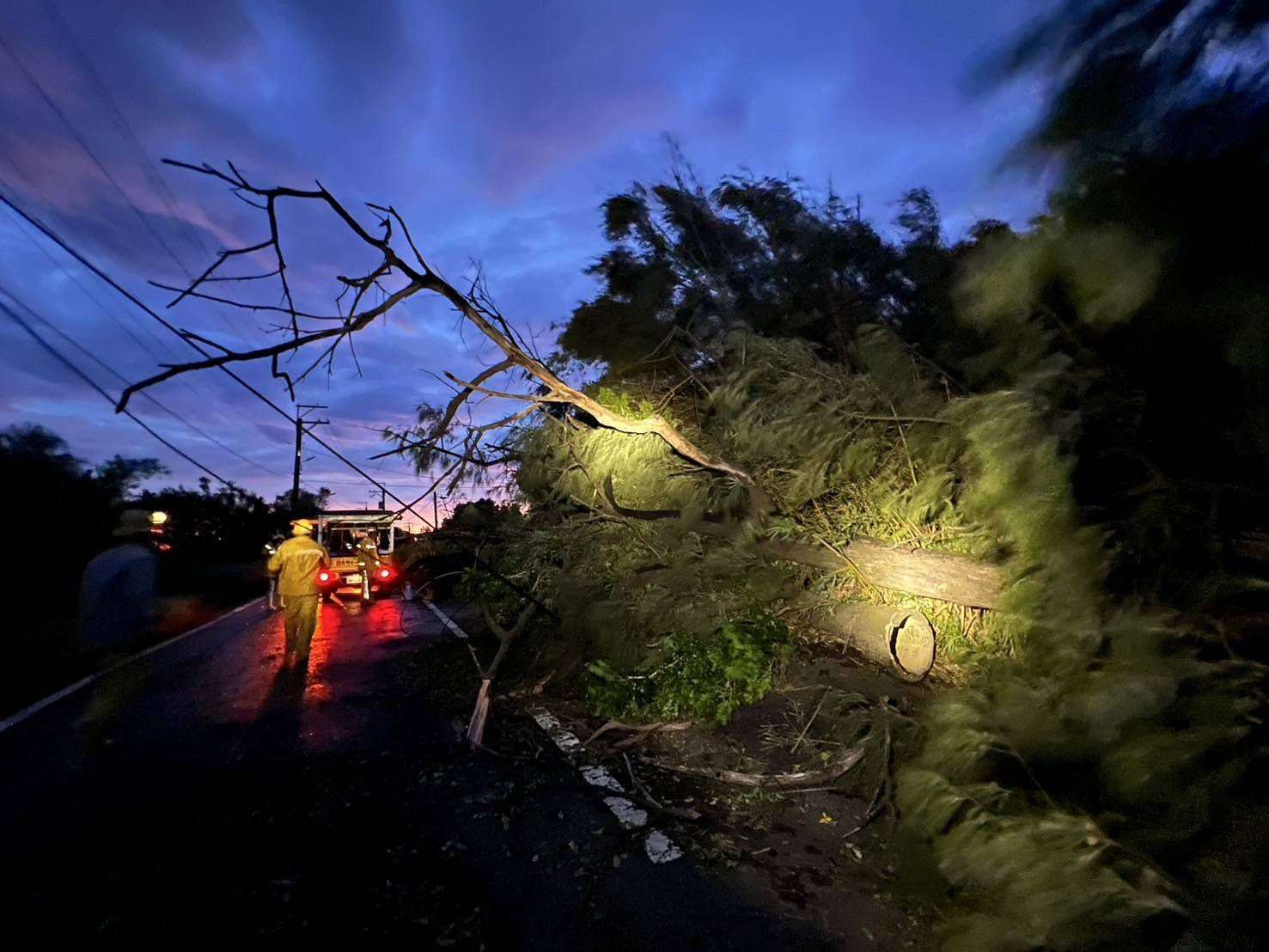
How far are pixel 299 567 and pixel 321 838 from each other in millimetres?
4019

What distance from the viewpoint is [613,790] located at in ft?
13.7

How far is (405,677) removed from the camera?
744 centimetres

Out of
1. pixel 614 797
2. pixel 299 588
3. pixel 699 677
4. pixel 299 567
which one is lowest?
pixel 614 797

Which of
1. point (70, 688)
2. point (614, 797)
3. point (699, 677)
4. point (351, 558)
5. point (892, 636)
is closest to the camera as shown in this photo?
point (614, 797)

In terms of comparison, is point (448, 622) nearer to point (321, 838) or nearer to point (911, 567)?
point (321, 838)

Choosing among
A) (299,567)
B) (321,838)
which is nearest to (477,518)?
(299,567)

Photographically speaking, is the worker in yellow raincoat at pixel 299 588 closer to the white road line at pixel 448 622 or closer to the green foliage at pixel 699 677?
the white road line at pixel 448 622

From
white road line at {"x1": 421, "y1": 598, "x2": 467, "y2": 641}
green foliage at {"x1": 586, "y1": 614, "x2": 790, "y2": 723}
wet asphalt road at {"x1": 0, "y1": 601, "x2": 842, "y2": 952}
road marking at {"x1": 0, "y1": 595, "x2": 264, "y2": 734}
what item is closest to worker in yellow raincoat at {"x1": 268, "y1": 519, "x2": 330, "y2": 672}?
wet asphalt road at {"x1": 0, "y1": 601, "x2": 842, "y2": 952}

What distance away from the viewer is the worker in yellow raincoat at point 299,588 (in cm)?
696

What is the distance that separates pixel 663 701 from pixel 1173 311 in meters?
4.20

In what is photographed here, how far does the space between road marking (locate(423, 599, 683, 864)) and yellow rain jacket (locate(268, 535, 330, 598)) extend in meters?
2.99

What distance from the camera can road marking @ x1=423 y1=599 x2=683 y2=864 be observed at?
341 cm

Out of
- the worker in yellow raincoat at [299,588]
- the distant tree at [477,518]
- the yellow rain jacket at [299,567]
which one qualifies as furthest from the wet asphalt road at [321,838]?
the distant tree at [477,518]

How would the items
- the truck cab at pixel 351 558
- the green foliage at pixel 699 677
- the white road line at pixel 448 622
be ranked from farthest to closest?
the truck cab at pixel 351 558 < the white road line at pixel 448 622 < the green foliage at pixel 699 677
